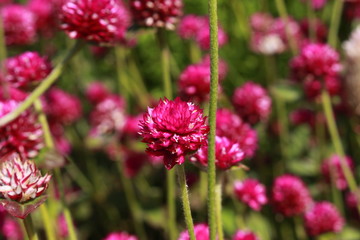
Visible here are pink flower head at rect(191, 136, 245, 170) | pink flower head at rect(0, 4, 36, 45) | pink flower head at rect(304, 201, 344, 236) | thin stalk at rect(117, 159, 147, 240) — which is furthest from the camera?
pink flower head at rect(0, 4, 36, 45)

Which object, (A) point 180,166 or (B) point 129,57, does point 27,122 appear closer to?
(A) point 180,166

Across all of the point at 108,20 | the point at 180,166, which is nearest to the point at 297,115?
the point at 108,20

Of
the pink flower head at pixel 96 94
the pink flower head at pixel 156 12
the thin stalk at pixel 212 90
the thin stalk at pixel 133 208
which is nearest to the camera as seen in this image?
the thin stalk at pixel 212 90

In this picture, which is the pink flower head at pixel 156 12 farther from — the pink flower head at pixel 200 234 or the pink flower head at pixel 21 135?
the pink flower head at pixel 200 234

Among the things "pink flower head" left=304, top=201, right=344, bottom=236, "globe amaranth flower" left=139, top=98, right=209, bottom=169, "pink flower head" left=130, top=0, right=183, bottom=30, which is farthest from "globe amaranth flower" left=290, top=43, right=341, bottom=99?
"globe amaranth flower" left=139, top=98, right=209, bottom=169

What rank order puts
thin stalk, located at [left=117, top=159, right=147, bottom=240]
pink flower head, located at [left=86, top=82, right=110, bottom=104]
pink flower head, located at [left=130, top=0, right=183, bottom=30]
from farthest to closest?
pink flower head, located at [left=86, top=82, right=110, bottom=104], thin stalk, located at [left=117, top=159, right=147, bottom=240], pink flower head, located at [left=130, top=0, right=183, bottom=30]

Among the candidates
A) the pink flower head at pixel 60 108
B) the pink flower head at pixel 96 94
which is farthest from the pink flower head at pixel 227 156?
the pink flower head at pixel 96 94

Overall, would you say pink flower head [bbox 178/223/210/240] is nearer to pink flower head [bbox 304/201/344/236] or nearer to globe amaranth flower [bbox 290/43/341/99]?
pink flower head [bbox 304/201/344/236]

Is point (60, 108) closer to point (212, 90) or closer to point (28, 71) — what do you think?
point (28, 71)
